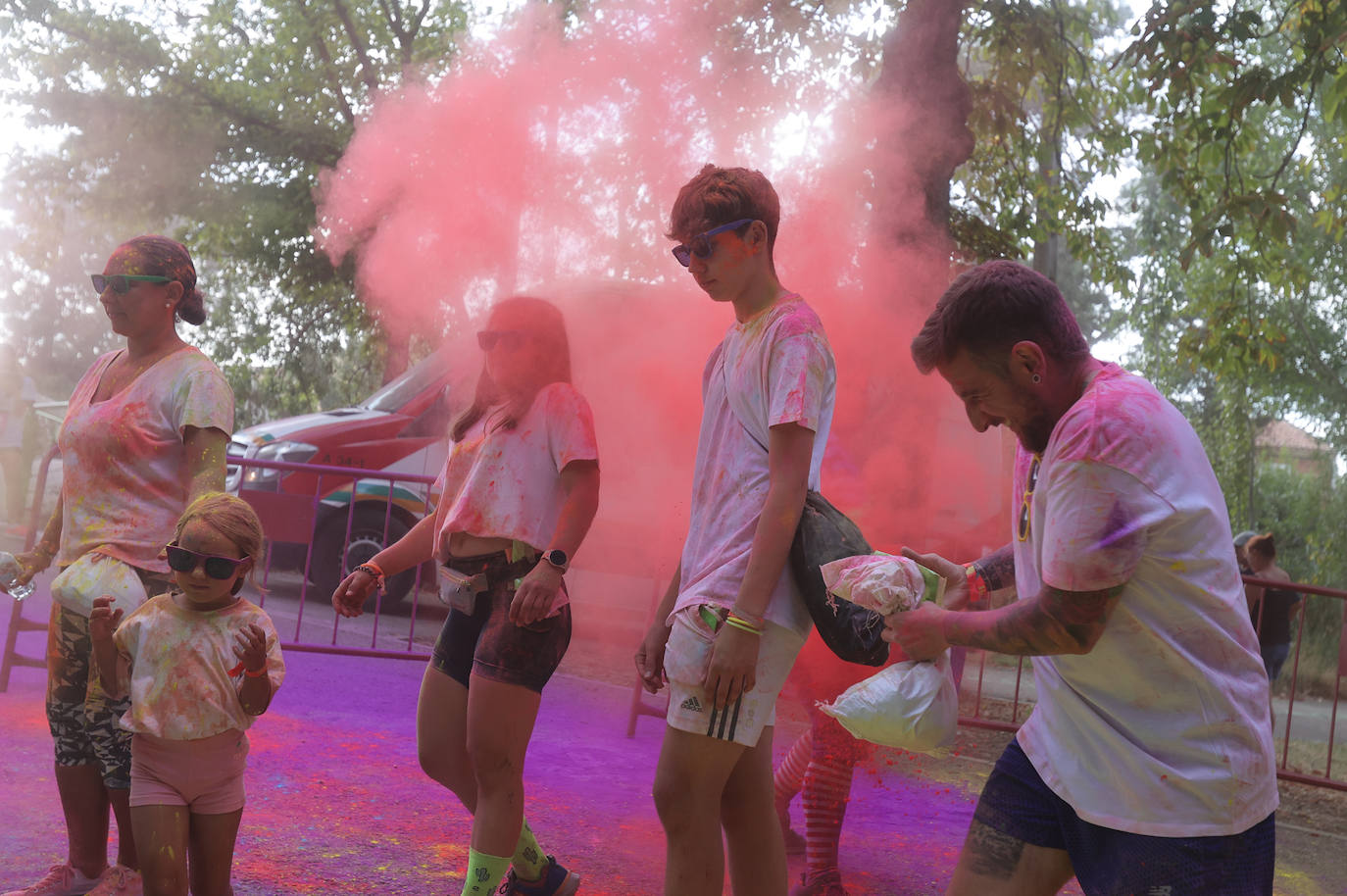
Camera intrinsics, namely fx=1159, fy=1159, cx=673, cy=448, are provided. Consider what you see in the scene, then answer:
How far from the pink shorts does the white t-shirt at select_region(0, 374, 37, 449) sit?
1456cm

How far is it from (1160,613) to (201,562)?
2211mm

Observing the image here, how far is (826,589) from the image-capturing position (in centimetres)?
232

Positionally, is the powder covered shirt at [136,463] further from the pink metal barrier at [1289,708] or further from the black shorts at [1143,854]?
the pink metal barrier at [1289,708]

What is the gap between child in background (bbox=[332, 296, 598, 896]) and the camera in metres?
3.05

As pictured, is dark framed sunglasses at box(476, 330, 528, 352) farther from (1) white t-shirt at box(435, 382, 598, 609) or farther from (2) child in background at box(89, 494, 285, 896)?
(2) child in background at box(89, 494, 285, 896)

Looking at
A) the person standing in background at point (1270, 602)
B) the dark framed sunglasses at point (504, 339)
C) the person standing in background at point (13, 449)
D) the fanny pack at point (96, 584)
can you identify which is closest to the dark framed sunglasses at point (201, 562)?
the fanny pack at point (96, 584)

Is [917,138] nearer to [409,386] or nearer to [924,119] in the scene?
[924,119]

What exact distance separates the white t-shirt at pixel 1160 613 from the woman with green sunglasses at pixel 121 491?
229cm

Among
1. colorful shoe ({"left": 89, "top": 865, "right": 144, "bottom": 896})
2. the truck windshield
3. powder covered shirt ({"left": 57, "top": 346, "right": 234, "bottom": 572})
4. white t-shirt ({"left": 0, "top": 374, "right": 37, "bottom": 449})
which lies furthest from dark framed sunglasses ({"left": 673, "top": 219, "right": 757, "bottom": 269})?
white t-shirt ({"left": 0, "top": 374, "right": 37, "bottom": 449})

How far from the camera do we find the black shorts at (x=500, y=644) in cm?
305

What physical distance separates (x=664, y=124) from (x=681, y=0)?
784 millimetres

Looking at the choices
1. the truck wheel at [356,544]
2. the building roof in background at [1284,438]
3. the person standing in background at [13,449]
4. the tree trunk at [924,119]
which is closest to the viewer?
the tree trunk at [924,119]

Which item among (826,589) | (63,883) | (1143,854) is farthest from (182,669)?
(1143,854)

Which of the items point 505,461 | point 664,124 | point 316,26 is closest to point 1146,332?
point 316,26
